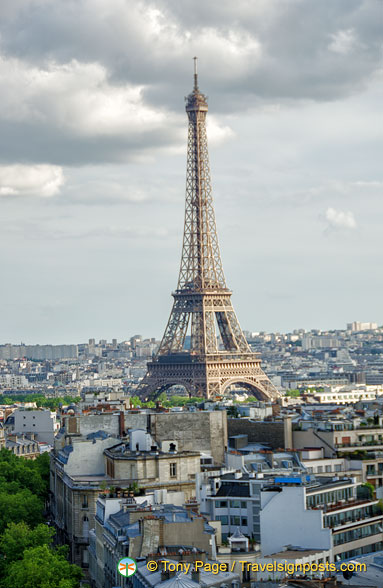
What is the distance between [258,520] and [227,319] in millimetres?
112448

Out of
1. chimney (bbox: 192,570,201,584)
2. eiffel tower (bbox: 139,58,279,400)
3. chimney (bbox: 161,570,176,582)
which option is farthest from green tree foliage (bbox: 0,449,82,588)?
eiffel tower (bbox: 139,58,279,400)

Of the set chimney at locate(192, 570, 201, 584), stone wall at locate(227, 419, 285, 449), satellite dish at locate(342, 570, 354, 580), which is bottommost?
satellite dish at locate(342, 570, 354, 580)

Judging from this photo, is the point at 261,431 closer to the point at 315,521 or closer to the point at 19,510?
the point at 19,510

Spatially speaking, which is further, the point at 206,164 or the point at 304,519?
the point at 206,164

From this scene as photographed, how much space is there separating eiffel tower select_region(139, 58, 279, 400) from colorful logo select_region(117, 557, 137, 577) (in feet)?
372

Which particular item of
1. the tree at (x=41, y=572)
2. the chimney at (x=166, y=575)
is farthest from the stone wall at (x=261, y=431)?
the chimney at (x=166, y=575)

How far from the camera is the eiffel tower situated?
15488 cm

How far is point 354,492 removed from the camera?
51906 mm

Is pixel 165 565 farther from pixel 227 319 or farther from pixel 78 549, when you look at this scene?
pixel 227 319

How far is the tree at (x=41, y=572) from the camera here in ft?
149

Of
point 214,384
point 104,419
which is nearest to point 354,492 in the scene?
point 104,419

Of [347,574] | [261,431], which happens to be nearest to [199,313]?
[261,431]

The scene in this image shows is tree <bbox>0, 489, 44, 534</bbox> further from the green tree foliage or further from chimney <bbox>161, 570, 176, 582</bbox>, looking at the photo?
chimney <bbox>161, 570, 176, 582</bbox>

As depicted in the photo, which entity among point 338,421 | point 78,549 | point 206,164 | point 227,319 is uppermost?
point 206,164
